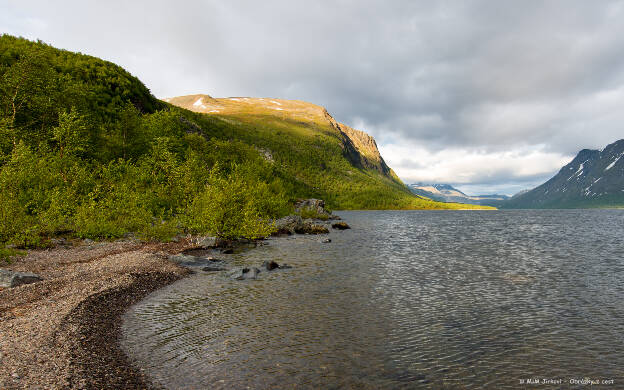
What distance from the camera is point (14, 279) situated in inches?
782

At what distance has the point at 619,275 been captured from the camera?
30.5 m

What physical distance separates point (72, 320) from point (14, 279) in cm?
796

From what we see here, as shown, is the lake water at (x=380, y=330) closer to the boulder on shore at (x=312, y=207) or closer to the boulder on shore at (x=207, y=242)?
the boulder on shore at (x=207, y=242)

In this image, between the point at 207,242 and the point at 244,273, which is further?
the point at 207,242

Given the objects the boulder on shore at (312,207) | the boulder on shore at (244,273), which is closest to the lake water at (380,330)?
the boulder on shore at (244,273)

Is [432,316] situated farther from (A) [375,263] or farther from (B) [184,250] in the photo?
(B) [184,250]

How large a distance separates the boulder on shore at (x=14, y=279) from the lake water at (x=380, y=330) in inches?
286

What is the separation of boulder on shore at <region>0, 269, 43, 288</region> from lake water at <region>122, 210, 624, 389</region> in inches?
286

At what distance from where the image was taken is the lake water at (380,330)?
41.4 feet

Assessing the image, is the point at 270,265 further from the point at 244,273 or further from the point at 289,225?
the point at 289,225

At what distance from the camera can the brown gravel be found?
10.9 metres

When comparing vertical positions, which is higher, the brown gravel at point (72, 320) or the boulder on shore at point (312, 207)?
the boulder on shore at point (312, 207)

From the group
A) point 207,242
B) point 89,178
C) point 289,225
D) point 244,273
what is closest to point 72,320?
point 244,273

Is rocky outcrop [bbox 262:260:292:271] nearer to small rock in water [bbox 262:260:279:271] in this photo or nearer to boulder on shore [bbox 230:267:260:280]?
small rock in water [bbox 262:260:279:271]
